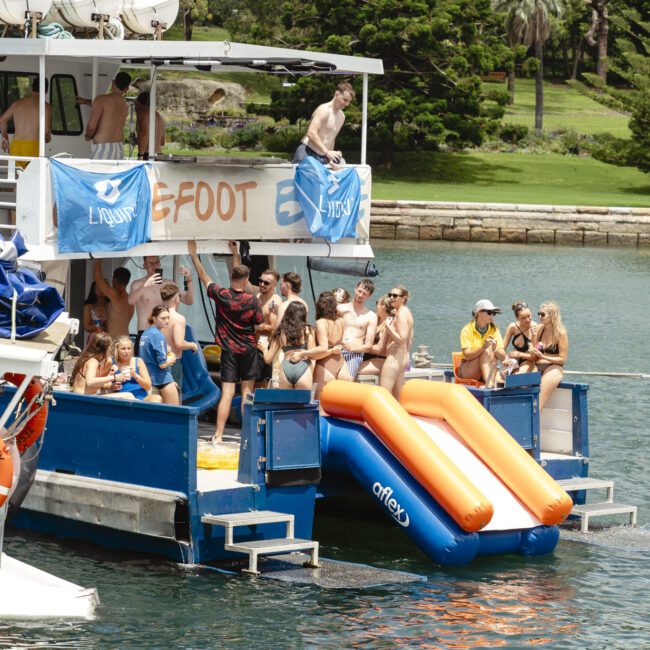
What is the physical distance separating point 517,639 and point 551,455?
14.5 feet

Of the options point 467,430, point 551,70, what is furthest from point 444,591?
point 551,70

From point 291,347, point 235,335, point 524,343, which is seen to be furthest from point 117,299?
point 524,343

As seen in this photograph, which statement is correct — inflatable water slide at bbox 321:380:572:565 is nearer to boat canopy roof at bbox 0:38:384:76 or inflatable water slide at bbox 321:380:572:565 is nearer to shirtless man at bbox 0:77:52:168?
boat canopy roof at bbox 0:38:384:76

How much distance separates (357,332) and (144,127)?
4479 mm

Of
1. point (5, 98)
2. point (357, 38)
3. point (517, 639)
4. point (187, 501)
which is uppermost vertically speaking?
point (357, 38)

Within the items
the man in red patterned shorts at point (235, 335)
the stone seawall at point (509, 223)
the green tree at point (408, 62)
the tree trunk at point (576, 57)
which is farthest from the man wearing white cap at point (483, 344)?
the tree trunk at point (576, 57)

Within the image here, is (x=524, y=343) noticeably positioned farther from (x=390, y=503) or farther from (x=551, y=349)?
(x=390, y=503)

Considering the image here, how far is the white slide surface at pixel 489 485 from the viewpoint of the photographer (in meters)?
14.4

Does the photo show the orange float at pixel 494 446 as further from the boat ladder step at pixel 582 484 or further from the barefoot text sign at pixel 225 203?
the barefoot text sign at pixel 225 203

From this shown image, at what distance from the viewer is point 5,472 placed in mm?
12336

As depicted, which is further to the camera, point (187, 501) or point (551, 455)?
point (551, 455)

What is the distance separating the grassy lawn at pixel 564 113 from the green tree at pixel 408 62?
53.7ft

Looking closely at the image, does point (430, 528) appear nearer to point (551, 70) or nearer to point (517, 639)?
point (517, 639)

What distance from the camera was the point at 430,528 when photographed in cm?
1412
